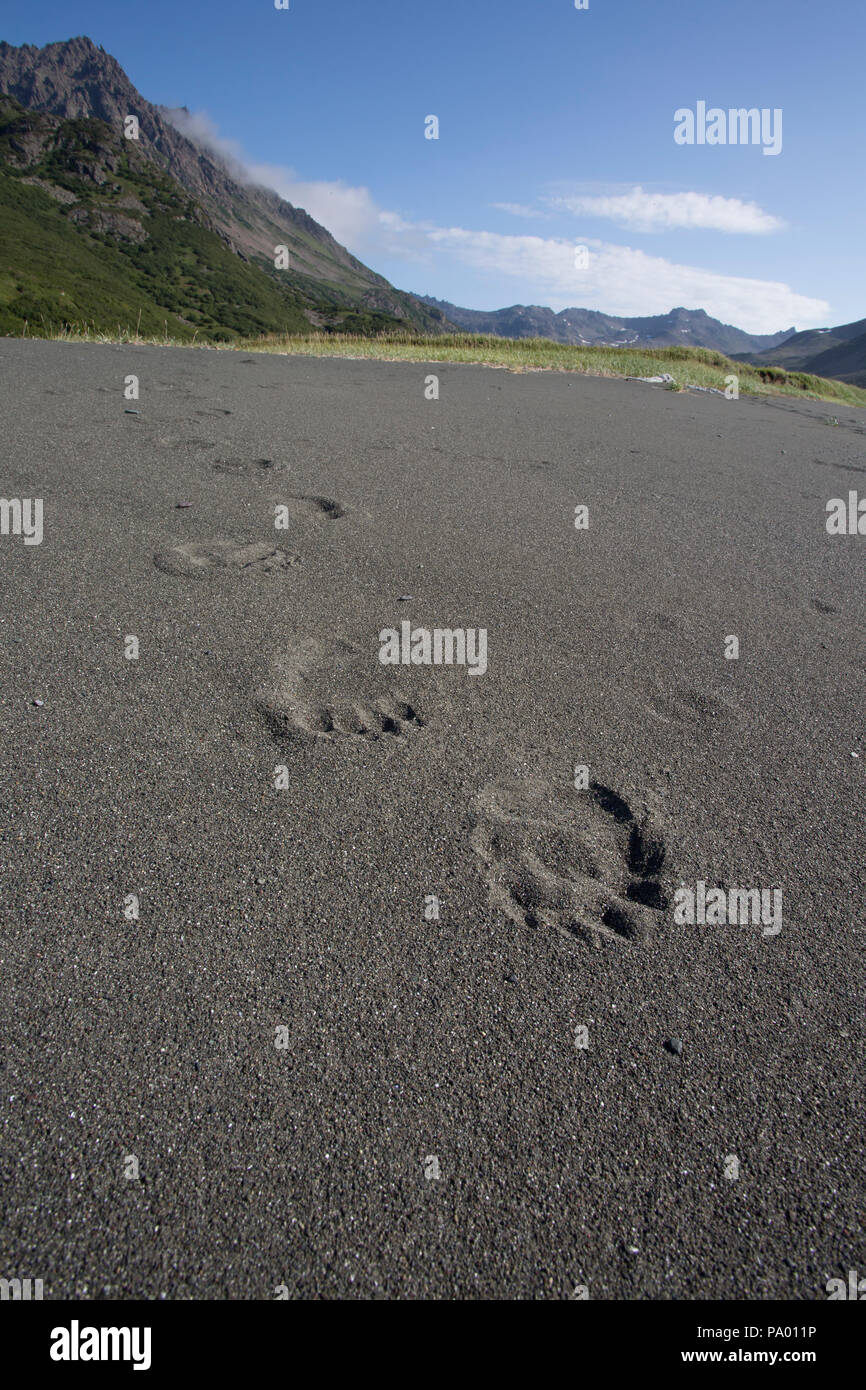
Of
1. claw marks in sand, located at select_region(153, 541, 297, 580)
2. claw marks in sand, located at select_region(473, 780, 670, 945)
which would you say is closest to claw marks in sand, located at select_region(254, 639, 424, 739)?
claw marks in sand, located at select_region(473, 780, 670, 945)

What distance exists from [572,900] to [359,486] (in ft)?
14.6

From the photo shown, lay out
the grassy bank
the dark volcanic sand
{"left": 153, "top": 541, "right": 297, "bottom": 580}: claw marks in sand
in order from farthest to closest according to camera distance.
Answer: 1. the grassy bank
2. {"left": 153, "top": 541, "right": 297, "bottom": 580}: claw marks in sand
3. the dark volcanic sand

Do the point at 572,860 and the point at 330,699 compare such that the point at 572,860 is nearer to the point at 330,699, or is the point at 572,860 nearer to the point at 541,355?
the point at 330,699

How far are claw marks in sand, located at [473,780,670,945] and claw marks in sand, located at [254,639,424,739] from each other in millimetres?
632

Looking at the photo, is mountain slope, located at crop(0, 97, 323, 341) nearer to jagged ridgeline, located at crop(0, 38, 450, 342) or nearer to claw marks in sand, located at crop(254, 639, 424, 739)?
jagged ridgeline, located at crop(0, 38, 450, 342)

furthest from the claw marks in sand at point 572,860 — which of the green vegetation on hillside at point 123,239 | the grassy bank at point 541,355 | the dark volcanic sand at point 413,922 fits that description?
the green vegetation on hillside at point 123,239

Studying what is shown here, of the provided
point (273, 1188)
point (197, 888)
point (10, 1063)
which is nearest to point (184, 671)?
point (197, 888)

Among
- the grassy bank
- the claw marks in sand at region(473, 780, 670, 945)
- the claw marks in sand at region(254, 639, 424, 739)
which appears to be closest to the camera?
the claw marks in sand at region(473, 780, 670, 945)

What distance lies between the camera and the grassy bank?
49.4ft

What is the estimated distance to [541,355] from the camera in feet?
63.3

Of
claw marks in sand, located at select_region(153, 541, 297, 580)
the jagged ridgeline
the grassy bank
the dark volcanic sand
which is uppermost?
the jagged ridgeline

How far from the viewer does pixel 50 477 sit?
5.21 metres
